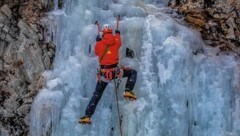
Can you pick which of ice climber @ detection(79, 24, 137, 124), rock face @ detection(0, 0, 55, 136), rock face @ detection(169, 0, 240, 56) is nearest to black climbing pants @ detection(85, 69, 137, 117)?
ice climber @ detection(79, 24, 137, 124)

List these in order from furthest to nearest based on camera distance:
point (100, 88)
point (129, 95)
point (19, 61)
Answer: point (19, 61) → point (100, 88) → point (129, 95)

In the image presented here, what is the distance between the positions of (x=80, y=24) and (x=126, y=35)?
36.8 inches

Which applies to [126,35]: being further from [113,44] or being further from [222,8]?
[222,8]

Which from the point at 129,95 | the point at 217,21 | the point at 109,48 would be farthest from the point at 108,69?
the point at 217,21

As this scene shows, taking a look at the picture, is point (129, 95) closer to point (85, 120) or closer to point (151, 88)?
point (151, 88)

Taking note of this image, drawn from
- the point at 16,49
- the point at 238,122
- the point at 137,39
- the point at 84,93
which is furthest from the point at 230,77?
the point at 16,49

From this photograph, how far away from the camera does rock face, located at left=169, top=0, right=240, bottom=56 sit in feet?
31.4

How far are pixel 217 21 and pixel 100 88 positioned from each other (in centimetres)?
258

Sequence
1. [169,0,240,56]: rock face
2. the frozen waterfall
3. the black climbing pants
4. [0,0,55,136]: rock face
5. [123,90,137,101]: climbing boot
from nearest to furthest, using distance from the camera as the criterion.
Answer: [123,90,137,101]: climbing boot → the black climbing pants → the frozen waterfall → [0,0,55,136]: rock face → [169,0,240,56]: rock face

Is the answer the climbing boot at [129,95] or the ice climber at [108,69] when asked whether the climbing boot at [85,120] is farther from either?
the climbing boot at [129,95]

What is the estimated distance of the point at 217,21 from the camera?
9672mm

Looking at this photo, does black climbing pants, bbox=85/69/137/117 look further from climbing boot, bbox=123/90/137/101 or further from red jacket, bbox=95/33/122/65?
red jacket, bbox=95/33/122/65

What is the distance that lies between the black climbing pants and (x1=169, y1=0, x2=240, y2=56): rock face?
1730mm

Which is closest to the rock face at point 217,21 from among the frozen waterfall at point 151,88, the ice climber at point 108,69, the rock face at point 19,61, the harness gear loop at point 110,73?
the frozen waterfall at point 151,88
